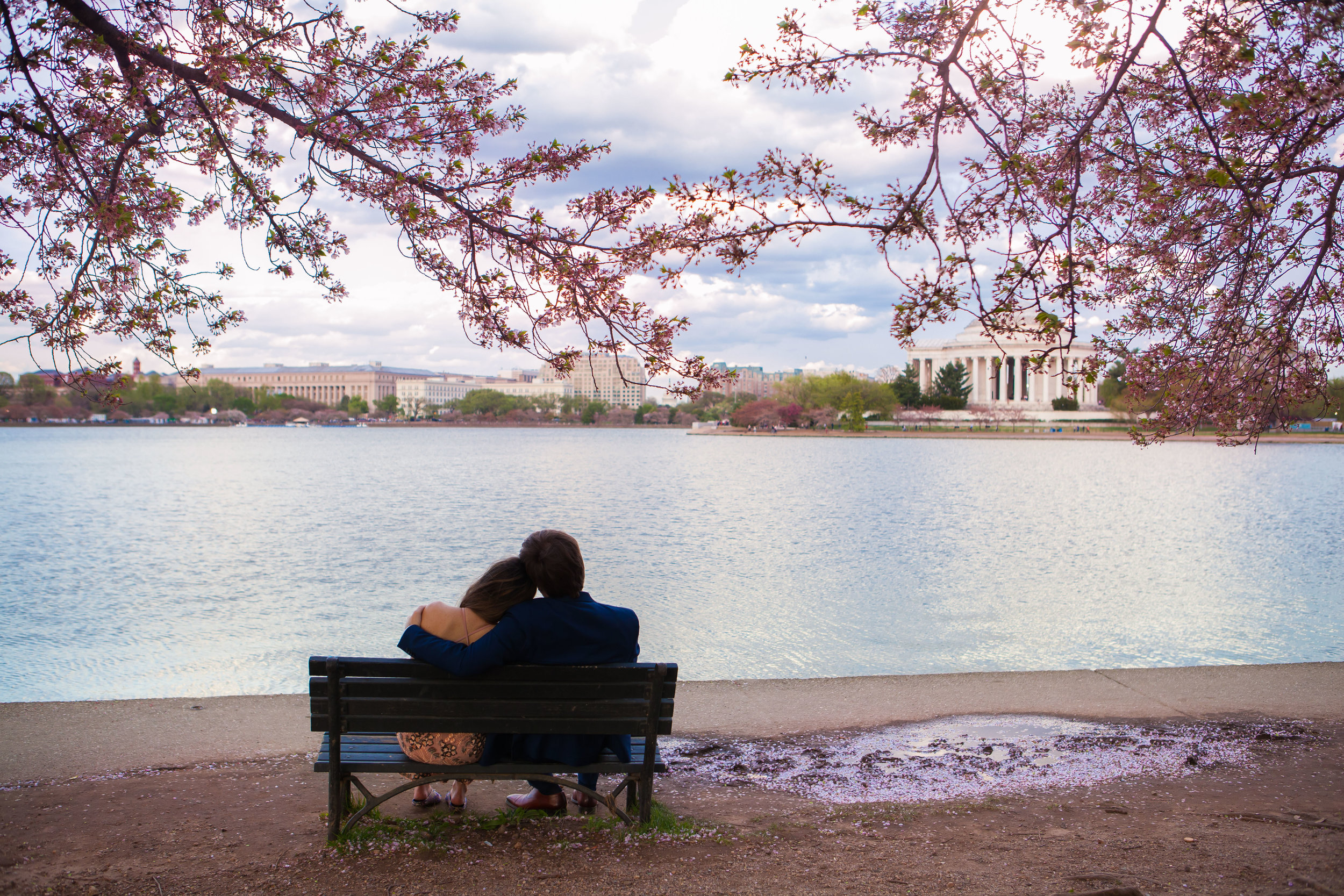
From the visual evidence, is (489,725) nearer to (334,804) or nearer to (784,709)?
(334,804)

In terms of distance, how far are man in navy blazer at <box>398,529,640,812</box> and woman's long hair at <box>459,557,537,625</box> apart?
42 millimetres

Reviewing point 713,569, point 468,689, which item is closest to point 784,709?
point 468,689

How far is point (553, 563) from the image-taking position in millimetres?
3783

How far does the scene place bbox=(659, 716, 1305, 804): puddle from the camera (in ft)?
16.2

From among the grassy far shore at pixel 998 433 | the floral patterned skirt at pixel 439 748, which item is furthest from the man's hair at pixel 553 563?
the grassy far shore at pixel 998 433

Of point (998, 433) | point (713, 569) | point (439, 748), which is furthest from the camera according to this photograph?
point (998, 433)

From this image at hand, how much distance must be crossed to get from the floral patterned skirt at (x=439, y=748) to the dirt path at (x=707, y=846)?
0.33 meters

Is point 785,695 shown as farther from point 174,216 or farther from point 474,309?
point 174,216

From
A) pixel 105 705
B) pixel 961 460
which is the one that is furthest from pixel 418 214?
pixel 961 460

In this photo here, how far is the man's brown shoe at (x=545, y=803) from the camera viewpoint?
4273 mm

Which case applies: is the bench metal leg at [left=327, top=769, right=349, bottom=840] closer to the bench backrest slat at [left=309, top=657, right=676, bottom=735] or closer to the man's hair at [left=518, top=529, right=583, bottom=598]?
the bench backrest slat at [left=309, top=657, right=676, bottom=735]

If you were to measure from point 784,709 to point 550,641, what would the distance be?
3.36 meters

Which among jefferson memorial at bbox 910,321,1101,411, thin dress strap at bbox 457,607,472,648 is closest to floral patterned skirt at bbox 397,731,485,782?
thin dress strap at bbox 457,607,472,648

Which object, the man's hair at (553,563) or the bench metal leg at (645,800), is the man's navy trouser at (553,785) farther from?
the man's hair at (553,563)
